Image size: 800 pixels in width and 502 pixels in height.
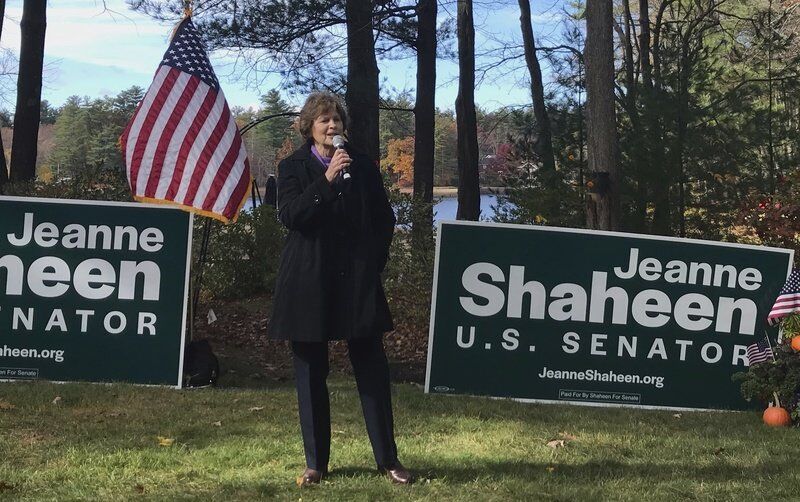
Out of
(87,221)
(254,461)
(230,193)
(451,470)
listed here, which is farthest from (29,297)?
(451,470)

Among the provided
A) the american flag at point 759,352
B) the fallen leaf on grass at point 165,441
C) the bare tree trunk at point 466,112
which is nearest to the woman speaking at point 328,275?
the fallen leaf on grass at point 165,441

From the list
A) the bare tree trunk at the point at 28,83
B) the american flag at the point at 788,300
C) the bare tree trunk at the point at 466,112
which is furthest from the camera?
the bare tree trunk at the point at 466,112

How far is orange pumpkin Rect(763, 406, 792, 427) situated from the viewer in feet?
20.7

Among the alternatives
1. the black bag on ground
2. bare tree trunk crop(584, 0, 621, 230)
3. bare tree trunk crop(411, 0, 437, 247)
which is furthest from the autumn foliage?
the black bag on ground

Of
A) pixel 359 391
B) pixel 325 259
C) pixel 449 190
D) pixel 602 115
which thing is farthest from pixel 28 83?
pixel 449 190

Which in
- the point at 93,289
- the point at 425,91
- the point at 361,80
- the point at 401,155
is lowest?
the point at 93,289

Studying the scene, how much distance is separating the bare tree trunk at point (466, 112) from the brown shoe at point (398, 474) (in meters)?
14.5

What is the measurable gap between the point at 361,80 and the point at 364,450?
317 inches

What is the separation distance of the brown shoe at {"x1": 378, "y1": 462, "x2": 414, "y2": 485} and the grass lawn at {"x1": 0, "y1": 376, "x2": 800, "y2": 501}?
5 centimetres

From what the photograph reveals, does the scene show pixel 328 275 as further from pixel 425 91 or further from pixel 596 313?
pixel 425 91

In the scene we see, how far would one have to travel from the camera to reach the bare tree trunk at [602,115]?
8.70m

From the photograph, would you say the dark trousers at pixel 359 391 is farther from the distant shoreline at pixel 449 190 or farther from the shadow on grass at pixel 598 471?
the distant shoreline at pixel 449 190

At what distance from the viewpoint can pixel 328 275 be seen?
4.32 m

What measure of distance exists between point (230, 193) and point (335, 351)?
2939mm
